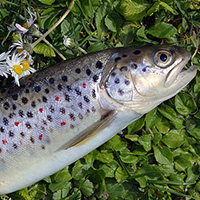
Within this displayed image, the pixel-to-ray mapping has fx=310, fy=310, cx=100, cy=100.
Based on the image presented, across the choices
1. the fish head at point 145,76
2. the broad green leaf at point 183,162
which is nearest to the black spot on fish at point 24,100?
the fish head at point 145,76

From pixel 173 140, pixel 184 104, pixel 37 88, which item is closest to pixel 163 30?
pixel 184 104

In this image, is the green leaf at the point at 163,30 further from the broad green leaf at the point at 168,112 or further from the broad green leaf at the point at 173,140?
the broad green leaf at the point at 173,140

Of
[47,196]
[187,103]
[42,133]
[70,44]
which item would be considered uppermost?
[70,44]

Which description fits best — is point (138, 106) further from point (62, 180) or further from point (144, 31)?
point (62, 180)

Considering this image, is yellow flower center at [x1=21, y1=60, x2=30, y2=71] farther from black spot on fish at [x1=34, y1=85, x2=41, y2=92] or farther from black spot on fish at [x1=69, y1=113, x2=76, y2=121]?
black spot on fish at [x1=69, y1=113, x2=76, y2=121]

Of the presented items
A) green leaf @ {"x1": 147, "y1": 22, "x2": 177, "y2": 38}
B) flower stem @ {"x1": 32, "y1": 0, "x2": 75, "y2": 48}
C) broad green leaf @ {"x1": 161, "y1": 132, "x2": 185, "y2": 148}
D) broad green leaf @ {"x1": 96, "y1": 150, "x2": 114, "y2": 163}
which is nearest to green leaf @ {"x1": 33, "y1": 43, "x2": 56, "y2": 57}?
flower stem @ {"x1": 32, "y1": 0, "x2": 75, "y2": 48}

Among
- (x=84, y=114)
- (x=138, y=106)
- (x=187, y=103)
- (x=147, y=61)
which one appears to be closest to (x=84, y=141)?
(x=84, y=114)

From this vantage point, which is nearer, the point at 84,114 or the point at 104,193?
the point at 84,114
